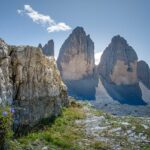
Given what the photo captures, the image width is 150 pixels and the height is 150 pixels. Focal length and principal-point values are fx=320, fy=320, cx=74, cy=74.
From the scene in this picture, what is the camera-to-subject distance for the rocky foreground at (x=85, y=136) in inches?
716

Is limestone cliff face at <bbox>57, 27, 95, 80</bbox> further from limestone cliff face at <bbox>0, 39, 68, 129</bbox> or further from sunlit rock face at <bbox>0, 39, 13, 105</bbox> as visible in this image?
sunlit rock face at <bbox>0, 39, 13, 105</bbox>

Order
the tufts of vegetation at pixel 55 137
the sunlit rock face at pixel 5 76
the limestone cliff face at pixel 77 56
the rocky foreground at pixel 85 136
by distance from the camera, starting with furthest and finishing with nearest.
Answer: the limestone cliff face at pixel 77 56 → the sunlit rock face at pixel 5 76 → the rocky foreground at pixel 85 136 → the tufts of vegetation at pixel 55 137

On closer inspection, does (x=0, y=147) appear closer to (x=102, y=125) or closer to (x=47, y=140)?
(x=47, y=140)

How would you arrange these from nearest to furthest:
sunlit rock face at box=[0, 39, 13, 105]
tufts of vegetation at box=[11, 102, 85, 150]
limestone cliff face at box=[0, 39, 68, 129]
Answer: tufts of vegetation at box=[11, 102, 85, 150], sunlit rock face at box=[0, 39, 13, 105], limestone cliff face at box=[0, 39, 68, 129]

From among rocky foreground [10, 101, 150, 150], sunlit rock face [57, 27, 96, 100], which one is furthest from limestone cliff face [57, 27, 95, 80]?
rocky foreground [10, 101, 150, 150]

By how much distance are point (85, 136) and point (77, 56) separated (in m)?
173

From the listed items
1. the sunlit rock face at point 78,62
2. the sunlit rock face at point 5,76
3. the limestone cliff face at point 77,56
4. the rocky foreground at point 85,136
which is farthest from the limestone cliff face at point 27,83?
the limestone cliff face at point 77,56

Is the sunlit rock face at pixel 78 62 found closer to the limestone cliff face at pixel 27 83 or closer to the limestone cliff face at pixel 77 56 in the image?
the limestone cliff face at pixel 77 56

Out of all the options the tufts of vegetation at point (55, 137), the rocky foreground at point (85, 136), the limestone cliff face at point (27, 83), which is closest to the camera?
the tufts of vegetation at point (55, 137)

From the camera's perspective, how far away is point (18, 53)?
22.1m

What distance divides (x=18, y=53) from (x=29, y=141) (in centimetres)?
664

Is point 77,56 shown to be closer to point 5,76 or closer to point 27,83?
point 27,83

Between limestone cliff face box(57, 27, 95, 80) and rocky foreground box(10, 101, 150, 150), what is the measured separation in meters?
166

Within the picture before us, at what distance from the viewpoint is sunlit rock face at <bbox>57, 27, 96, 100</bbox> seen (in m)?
192
